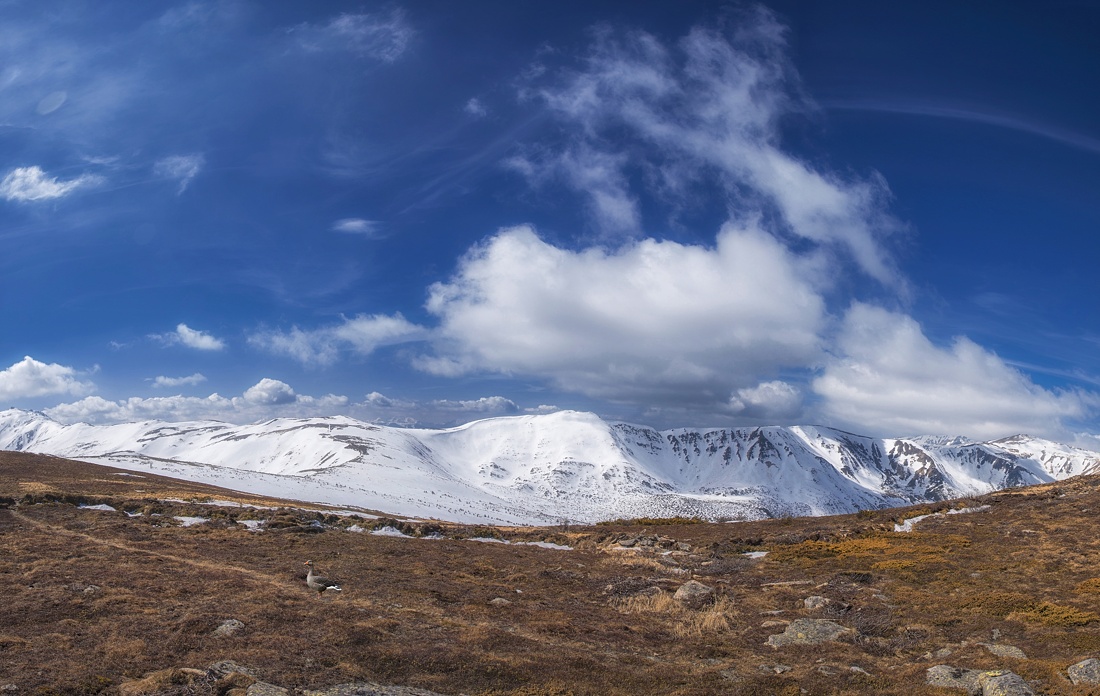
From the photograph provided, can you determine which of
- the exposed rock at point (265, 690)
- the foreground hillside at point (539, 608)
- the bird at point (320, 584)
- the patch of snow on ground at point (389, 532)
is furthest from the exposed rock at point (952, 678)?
the patch of snow on ground at point (389, 532)

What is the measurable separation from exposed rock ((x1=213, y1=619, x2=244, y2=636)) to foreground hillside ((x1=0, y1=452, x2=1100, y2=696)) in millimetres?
81

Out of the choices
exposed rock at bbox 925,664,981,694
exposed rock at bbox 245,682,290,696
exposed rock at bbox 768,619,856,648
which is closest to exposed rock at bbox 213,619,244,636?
exposed rock at bbox 245,682,290,696

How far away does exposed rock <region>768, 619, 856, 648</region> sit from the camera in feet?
63.3

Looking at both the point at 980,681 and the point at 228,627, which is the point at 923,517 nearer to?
the point at 980,681

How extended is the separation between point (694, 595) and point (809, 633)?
6.21m

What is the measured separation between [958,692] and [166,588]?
2497 centimetres

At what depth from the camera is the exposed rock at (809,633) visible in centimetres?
1930

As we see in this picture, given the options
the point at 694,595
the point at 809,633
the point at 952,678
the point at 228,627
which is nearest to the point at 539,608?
the point at 694,595

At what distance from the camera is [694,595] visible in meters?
25.4

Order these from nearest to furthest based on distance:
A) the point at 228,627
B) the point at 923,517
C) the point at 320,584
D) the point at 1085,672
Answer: the point at 1085,672, the point at 228,627, the point at 320,584, the point at 923,517

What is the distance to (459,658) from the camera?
50.6 feet

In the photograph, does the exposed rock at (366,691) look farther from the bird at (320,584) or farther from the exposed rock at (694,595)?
the exposed rock at (694,595)

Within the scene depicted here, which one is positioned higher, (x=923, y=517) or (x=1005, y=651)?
(x=923, y=517)

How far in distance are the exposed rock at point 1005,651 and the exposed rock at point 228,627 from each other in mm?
21676
